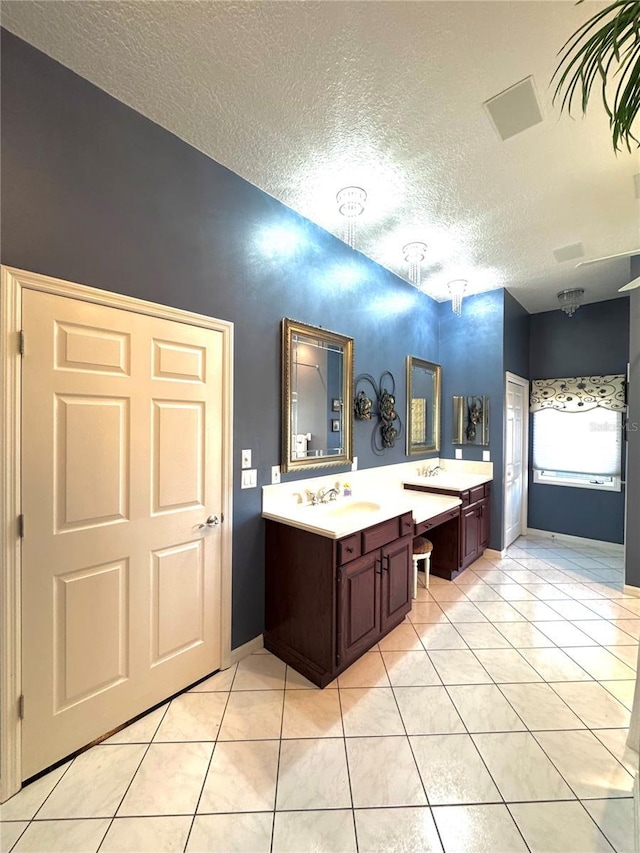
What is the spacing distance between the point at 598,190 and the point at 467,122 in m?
1.19

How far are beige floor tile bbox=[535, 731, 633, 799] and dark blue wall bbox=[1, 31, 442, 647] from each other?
167 cm

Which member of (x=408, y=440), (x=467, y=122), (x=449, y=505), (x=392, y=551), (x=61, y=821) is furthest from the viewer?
(x=408, y=440)

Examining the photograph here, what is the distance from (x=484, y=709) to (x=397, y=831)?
80 centimetres

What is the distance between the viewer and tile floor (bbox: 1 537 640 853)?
1256 millimetres

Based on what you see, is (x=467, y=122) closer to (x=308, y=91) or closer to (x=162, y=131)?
(x=308, y=91)

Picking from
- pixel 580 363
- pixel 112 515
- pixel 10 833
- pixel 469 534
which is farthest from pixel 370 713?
pixel 580 363

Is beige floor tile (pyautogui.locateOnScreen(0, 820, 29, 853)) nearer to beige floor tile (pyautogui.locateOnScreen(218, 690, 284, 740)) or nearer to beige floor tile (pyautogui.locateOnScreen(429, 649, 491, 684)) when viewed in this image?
beige floor tile (pyautogui.locateOnScreen(218, 690, 284, 740))

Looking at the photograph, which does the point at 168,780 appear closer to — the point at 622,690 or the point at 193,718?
the point at 193,718

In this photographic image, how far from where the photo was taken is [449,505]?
3158mm

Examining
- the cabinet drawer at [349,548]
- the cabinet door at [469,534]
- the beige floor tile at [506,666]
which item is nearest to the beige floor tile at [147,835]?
the cabinet drawer at [349,548]

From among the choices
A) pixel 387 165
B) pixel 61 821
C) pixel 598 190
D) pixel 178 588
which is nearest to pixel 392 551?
pixel 178 588

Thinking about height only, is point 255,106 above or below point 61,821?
above

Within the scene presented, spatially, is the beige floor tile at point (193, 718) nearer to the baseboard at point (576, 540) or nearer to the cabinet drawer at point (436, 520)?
the cabinet drawer at point (436, 520)

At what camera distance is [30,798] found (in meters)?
1.38
